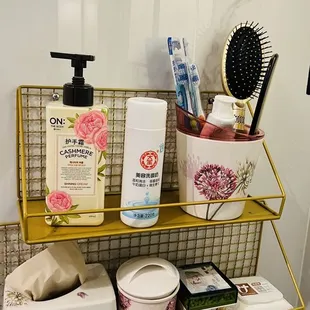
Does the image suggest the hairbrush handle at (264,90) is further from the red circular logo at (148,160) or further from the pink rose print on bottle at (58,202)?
the pink rose print on bottle at (58,202)

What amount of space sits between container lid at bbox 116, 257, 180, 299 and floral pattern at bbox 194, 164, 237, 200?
13 centimetres

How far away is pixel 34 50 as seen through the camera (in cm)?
57

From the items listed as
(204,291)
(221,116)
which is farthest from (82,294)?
(221,116)

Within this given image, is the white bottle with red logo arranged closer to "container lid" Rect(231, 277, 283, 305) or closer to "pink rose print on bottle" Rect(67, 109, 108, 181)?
"pink rose print on bottle" Rect(67, 109, 108, 181)

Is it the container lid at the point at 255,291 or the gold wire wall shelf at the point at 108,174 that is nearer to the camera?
the gold wire wall shelf at the point at 108,174

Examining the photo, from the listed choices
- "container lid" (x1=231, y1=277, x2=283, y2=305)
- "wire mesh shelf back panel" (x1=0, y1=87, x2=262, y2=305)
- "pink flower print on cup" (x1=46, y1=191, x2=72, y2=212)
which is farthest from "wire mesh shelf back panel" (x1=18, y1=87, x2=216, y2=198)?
"container lid" (x1=231, y1=277, x2=283, y2=305)

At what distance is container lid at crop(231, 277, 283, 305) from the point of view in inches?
27.0

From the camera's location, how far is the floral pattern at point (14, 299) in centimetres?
54

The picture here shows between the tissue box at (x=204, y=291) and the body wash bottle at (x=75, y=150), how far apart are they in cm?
19

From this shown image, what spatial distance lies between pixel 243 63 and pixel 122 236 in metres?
0.32

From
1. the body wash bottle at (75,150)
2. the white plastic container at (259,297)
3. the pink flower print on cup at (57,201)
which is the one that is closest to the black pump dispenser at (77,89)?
the body wash bottle at (75,150)

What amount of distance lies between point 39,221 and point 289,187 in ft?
1.58

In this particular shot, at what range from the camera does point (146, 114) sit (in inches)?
20.2

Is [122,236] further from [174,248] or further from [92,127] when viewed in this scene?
[92,127]
